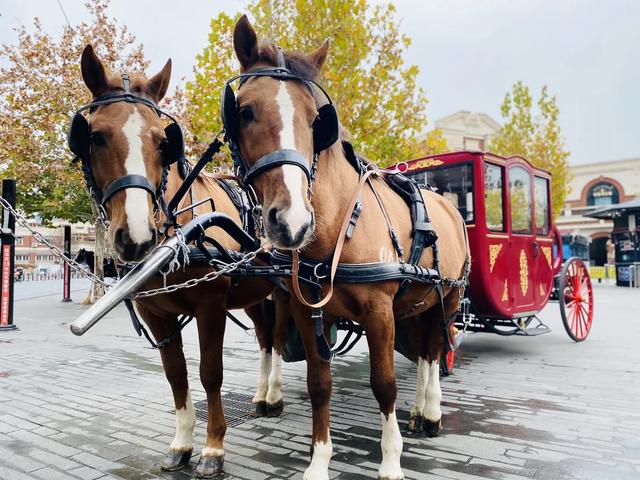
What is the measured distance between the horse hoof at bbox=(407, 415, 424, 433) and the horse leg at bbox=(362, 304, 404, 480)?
0.97m

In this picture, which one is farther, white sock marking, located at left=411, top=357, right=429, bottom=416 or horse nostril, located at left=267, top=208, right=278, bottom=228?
white sock marking, located at left=411, top=357, right=429, bottom=416

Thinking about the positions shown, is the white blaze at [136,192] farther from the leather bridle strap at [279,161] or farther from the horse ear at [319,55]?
the horse ear at [319,55]

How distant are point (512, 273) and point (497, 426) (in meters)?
2.49

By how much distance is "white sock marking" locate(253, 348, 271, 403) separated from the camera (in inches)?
169

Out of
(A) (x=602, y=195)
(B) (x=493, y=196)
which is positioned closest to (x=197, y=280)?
(B) (x=493, y=196)

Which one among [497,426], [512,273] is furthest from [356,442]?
[512,273]

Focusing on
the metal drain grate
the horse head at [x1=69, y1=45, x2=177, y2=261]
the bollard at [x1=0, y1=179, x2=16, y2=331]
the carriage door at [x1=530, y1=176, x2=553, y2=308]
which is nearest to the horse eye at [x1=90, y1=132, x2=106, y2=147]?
the horse head at [x1=69, y1=45, x2=177, y2=261]

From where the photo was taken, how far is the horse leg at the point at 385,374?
263 cm

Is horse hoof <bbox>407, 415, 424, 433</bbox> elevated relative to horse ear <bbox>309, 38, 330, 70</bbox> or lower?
lower

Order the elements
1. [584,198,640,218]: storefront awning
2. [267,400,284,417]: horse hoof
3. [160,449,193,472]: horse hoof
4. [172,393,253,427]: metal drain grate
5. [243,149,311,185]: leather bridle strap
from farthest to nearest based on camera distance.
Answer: [584,198,640,218]: storefront awning, [267,400,284,417]: horse hoof, [172,393,253,427]: metal drain grate, [160,449,193,472]: horse hoof, [243,149,311,185]: leather bridle strap

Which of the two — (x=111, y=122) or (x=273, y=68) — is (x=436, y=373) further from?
(x=111, y=122)

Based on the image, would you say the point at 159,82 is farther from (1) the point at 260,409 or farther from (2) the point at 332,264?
(1) the point at 260,409

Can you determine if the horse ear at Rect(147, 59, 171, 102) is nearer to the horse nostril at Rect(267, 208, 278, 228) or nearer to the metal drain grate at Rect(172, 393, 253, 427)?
the horse nostril at Rect(267, 208, 278, 228)

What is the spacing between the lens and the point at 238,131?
7.70ft
